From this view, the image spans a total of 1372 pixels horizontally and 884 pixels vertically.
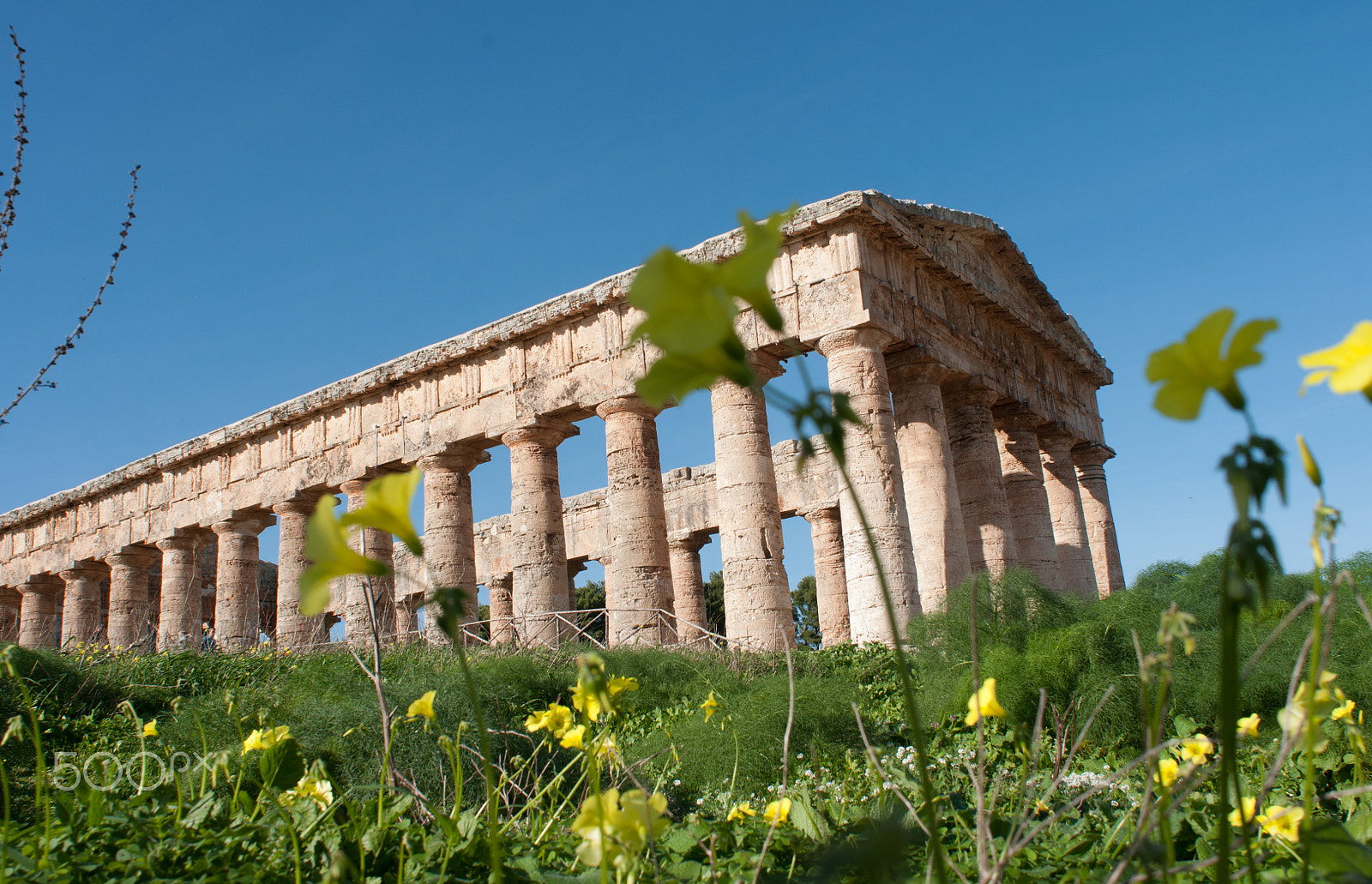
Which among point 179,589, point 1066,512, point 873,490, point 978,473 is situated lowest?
point 873,490

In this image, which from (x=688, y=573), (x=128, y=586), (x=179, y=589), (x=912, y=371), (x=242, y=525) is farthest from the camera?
(x=128, y=586)

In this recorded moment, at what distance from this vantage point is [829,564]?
70.4ft

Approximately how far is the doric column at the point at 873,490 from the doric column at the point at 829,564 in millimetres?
6902

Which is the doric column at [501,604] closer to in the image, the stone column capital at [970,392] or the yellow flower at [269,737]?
the stone column capital at [970,392]

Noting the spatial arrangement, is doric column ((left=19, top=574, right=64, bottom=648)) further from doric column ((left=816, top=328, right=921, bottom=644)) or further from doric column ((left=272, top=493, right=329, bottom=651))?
doric column ((left=816, top=328, right=921, bottom=644))

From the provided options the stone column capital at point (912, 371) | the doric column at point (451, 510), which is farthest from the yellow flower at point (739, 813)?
the doric column at point (451, 510)

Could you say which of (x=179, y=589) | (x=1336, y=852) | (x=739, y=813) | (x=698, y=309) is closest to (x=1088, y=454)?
(x=739, y=813)

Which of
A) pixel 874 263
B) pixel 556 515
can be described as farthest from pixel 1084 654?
pixel 556 515

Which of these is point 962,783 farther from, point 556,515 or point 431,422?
point 431,422

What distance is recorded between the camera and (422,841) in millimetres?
3090

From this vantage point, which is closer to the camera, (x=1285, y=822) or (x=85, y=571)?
(x=1285, y=822)

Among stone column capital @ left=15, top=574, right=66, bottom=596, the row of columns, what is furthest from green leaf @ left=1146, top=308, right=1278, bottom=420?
stone column capital @ left=15, top=574, right=66, bottom=596

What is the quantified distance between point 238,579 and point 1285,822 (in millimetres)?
22375

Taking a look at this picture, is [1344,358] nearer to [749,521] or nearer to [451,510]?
[749,521]
